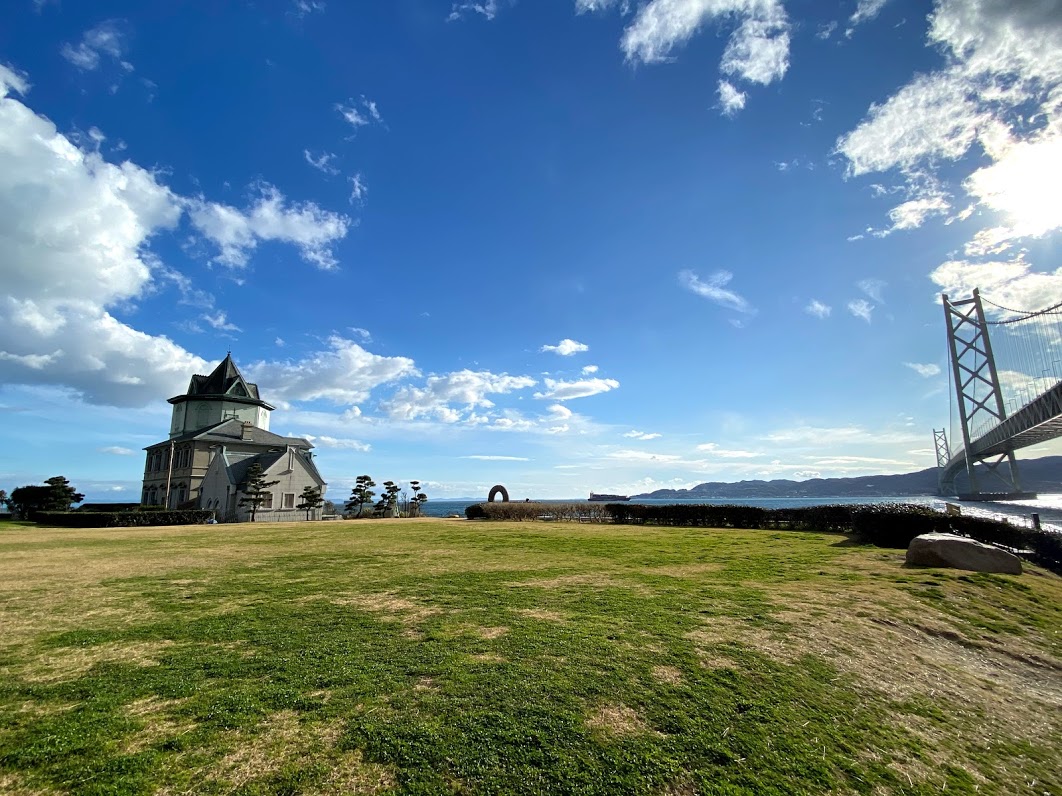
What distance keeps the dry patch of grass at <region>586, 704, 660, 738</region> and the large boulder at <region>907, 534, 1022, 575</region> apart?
11786 millimetres

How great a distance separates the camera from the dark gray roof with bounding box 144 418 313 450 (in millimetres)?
47094

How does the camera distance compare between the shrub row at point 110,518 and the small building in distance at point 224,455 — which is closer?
the shrub row at point 110,518

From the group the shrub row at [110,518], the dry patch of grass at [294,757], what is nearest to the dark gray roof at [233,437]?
the shrub row at [110,518]

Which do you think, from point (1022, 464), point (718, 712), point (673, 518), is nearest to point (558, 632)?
point (718, 712)

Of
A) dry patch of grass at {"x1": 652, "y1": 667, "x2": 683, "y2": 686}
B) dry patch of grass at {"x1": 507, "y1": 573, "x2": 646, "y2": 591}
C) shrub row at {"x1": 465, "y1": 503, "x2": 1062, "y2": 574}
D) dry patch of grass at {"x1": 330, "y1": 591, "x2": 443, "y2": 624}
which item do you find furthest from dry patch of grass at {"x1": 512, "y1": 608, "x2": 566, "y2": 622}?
shrub row at {"x1": 465, "y1": 503, "x2": 1062, "y2": 574}

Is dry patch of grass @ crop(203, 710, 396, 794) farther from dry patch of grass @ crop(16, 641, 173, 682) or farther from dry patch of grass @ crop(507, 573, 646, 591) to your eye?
dry patch of grass @ crop(507, 573, 646, 591)

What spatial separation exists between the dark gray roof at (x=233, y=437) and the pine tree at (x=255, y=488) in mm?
7870

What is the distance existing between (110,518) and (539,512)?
1086 inches

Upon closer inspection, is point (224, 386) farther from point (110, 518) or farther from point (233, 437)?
point (110, 518)

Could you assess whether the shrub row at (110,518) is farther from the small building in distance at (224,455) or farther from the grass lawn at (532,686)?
the grass lawn at (532,686)

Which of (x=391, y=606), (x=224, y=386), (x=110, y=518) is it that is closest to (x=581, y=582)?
(x=391, y=606)

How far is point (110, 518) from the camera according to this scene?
101ft

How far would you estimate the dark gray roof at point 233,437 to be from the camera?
155 feet

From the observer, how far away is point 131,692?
16.9ft
